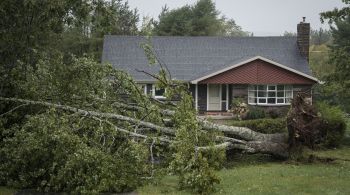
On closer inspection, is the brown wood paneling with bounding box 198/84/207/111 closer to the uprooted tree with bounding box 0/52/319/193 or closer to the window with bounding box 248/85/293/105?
the window with bounding box 248/85/293/105

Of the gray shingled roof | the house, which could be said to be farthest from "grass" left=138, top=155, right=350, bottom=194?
the gray shingled roof

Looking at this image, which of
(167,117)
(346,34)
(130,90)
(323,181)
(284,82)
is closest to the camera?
(323,181)

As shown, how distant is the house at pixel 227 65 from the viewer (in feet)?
109

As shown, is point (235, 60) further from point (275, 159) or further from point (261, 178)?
point (261, 178)

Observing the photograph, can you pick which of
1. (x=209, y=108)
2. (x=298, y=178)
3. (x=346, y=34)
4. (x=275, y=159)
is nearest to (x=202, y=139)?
(x=298, y=178)

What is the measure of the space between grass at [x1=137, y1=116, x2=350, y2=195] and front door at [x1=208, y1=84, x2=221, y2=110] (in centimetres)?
1825

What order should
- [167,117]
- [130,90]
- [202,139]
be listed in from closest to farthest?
[202,139] < [130,90] < [167,117]

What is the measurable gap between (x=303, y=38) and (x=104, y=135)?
27.4 meters

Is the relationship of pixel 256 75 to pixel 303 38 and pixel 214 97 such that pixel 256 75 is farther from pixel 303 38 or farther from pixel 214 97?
pixel 303 38

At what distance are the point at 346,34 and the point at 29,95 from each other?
40.7 metres

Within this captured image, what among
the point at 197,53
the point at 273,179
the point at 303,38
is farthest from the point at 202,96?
the point at 273,179

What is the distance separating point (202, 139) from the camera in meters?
12.9

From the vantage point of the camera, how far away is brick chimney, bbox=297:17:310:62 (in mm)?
36406

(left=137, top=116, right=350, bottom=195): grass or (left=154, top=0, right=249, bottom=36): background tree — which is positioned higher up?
(left=154, top=0, right=249, bottom=36): background tree
